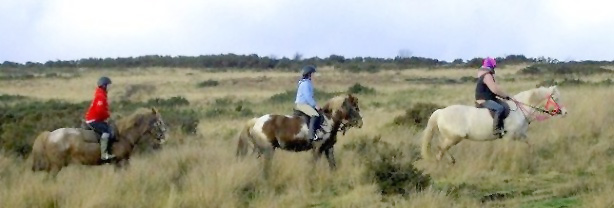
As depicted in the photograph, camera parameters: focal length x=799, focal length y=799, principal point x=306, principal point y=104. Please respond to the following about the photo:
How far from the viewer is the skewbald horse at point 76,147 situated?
39.3 feet

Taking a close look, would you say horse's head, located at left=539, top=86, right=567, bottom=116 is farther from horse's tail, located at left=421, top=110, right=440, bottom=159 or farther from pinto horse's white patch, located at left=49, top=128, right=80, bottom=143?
pinto horse's white patch, located at left=49, top=128, right=80, bottom=143

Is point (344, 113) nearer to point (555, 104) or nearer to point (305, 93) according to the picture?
point (305, 93)

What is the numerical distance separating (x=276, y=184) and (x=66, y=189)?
2.84 m

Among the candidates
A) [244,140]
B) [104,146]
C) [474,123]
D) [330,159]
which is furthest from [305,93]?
[104,146]

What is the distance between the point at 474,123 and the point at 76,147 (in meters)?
6.43

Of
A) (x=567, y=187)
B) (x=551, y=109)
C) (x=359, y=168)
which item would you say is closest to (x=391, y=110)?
(x=551, y=109)

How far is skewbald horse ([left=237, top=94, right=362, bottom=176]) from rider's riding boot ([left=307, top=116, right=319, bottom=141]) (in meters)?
0.07

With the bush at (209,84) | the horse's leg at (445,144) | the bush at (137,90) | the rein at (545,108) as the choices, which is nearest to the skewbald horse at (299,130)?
the horse's leg at (445,144)

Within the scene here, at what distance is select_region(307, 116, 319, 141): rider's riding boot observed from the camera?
12.4m

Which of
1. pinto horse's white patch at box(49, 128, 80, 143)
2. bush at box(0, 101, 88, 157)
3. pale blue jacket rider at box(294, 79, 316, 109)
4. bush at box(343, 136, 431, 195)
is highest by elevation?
pale blue jacket rider at box(294, 79, 316, 109)

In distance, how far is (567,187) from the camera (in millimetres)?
9992

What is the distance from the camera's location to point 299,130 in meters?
12.5

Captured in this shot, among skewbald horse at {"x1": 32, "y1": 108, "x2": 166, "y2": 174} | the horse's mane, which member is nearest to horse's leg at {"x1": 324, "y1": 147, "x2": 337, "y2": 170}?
the horse's mane

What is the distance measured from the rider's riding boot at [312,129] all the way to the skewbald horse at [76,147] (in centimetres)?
273
